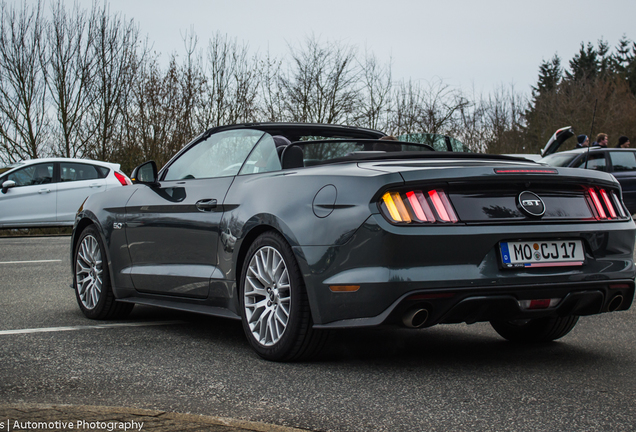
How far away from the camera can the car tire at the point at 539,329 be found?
478 cm

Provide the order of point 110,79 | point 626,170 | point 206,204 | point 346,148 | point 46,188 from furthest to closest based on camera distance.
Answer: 1. point 110,79
2. point 626,170
3. point 46,188
4. point 346,148
5. point 206,204

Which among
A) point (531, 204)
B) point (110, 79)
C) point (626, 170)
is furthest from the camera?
point (110, 79)

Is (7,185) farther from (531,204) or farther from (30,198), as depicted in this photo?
(531,204)

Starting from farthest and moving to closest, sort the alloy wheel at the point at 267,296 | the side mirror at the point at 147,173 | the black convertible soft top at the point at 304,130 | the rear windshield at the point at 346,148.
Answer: the side mirror at the point at 147,173 → the black convertible soft top at the point at 304,130 → the rear windshield at the point at 346,148 → the alloy wheel at the point at 267,296

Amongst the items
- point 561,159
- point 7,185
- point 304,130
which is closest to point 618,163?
point 561,159

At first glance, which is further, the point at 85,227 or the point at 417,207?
the point at 85,227

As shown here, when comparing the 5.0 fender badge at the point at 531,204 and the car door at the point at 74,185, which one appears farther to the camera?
the car door at the point at 74,185

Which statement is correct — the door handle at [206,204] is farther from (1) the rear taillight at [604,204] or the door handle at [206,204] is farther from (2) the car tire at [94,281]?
(1) the rear taillight at [604,204]

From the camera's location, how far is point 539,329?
482cm

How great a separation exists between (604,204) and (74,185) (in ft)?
44.8

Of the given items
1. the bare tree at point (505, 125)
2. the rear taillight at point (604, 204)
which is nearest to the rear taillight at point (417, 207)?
the rear taillight at point (604, 204)

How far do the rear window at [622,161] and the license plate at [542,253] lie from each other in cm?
1384

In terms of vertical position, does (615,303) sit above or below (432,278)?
below

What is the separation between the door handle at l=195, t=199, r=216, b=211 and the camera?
4.75 meters
